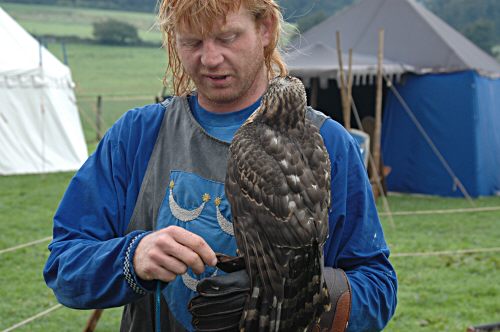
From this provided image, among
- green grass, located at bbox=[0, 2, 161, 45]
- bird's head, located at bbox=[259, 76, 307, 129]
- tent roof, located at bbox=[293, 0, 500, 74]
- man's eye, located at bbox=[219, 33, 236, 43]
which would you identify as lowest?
green grass, located at bbox=[0, 2, 161, 45]

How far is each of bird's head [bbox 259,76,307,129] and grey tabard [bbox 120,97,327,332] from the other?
0.19m

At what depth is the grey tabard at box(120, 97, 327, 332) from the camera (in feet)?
7.07

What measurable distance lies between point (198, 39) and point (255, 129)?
0.32 meters

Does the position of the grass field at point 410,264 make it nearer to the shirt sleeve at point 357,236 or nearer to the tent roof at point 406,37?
the shirt sleeve at point 357,236

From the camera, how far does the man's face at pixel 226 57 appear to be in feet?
6.76

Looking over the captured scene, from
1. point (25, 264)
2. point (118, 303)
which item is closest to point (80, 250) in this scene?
point (118, 303)

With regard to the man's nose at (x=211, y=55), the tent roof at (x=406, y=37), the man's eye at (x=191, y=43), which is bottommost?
the tent roof at (x=406, y=37)

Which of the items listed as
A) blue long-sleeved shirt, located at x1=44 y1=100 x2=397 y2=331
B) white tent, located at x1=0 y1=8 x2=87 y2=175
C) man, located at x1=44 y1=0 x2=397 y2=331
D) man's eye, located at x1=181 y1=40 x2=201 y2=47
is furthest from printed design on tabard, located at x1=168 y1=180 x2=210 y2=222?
white tent, located at x1=0 y1=8 x2=87 y2=175

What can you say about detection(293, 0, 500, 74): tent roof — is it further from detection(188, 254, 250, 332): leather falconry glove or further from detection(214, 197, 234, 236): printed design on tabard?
detection(188, 254, 250, 332): leather falconry glove

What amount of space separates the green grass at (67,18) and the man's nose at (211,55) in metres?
40.7

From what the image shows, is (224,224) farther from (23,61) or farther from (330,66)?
(23,61)

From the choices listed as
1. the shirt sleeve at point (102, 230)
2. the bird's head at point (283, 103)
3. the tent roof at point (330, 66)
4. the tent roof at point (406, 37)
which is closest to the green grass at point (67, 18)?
the tent roof at point (406, 37)

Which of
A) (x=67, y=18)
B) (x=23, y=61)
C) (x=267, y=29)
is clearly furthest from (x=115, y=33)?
(x=267, y=29)

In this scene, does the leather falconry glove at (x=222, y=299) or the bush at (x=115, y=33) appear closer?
the leather falconry glove at (x=222, y=299)
